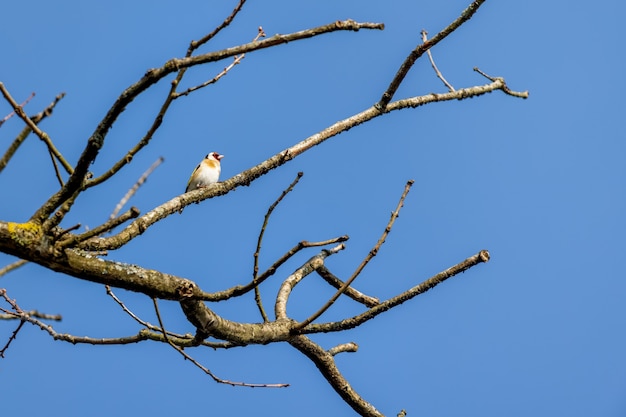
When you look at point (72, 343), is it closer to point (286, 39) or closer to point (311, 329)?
point (311, 329)

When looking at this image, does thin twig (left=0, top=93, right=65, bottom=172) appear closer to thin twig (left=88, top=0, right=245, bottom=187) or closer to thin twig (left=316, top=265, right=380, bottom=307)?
thin twig (left=88, top=0, right=245, bottom=187)

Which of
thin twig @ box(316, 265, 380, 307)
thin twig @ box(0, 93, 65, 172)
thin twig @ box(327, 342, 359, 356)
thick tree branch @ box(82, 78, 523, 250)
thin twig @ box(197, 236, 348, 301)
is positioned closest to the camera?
thin twig @ box(0, 93, 65, 172)

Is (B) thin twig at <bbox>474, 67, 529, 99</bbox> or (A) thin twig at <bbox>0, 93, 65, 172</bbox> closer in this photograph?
(A) thin twig at <bbox>0, 93, 65, 172</bbox>

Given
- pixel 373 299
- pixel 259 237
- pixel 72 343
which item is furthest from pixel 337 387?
pixel 72 343

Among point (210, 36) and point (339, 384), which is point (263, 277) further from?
point (339, 384)

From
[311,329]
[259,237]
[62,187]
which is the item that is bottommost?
[62,187]

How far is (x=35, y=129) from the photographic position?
2.30 meters

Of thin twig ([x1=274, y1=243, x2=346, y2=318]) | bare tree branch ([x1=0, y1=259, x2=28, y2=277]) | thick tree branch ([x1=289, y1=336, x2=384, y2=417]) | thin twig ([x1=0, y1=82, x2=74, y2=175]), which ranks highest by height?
thin twig ([x1=274, y1=243, x2=346, y2=318])

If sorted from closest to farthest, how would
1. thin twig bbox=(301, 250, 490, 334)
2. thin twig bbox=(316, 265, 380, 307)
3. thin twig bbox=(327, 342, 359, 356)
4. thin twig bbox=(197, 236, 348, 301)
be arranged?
thin twig bbox=(197, 236, 348, 301) → thin twig bbox=(301, 250, 490, 334) → thin twig bbox=(327, 342, 359, 356) → thin twig bbox=(316, 265, 380, 307)

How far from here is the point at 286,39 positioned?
238cm

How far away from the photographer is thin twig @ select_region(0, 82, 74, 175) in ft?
7.35

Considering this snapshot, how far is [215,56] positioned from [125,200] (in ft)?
2.31

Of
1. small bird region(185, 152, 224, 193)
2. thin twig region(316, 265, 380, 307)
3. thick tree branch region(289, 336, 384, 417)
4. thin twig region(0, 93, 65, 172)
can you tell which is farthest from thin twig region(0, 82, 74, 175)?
small bird region(185, 152, 224, 193)

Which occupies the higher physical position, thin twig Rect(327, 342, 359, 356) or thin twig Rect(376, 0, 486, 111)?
thin twig Rect(376, 0, 486, 111)
